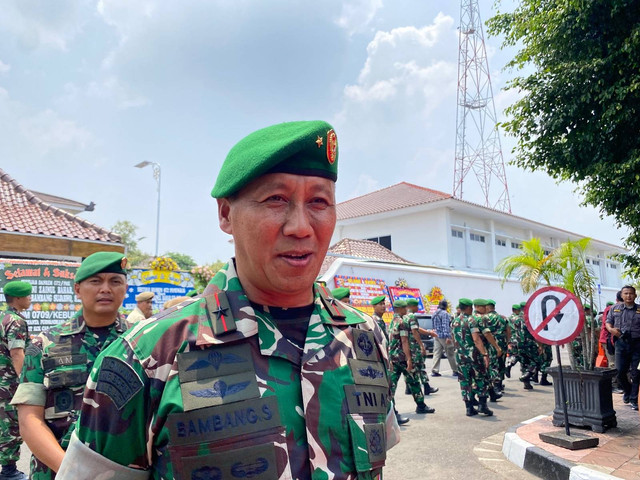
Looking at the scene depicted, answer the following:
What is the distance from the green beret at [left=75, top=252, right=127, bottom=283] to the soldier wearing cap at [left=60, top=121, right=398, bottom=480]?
1.63 metres

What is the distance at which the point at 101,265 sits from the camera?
9.25 ft

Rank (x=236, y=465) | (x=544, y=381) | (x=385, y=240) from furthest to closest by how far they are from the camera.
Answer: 1. (x=385, y=240)
2. (x=544, y=381)
3. (x=236, y=465)

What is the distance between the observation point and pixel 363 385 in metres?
1.40

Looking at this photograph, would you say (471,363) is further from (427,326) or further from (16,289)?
(427,326)

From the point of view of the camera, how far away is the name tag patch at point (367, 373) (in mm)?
1401

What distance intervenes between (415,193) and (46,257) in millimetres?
18484

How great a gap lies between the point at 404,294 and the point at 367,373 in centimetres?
1707

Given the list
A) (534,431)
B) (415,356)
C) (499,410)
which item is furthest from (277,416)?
(499,410)

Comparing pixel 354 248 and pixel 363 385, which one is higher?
pixel 354 248

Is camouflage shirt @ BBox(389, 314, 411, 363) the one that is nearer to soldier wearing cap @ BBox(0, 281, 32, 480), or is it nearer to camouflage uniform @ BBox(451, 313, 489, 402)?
camouflage uniform @ BBox(451, 313, 489, 402)

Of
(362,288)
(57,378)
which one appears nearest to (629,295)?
(57,378)

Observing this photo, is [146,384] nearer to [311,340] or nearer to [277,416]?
[277,416]

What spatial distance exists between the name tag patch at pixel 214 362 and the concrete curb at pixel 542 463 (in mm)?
4435

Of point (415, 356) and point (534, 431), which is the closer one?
point (534, 431)
